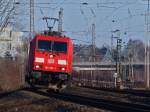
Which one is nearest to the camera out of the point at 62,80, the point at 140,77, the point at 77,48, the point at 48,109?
the point at 48,109

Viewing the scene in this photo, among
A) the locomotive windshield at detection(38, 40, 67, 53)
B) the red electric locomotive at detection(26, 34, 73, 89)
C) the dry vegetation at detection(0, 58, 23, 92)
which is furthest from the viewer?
the dry vegetation at detection(0, 58, 23, 92)

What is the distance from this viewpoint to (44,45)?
3772cm

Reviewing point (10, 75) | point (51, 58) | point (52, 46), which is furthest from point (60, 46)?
point (10, 75)

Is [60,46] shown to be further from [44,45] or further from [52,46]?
[44,45]

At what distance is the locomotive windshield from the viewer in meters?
37.5

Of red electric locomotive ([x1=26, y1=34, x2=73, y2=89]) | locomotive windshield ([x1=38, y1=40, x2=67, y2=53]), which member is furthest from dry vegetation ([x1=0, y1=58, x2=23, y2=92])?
locomotive windshield ([x1=38, y1=40, x2=67, y2=53])

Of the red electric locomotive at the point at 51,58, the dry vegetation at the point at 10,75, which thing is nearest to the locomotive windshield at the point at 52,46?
the red electric locomotive at the point at 51,58

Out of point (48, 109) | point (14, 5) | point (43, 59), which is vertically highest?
point (14, 5)

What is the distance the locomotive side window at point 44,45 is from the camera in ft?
123

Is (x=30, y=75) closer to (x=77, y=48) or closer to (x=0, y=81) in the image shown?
(x=0, y=81)

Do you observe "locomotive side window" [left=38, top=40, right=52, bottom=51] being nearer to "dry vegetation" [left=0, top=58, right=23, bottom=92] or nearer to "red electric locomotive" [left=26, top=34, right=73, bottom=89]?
"red electric locomotive" [left=26, top=34, right=73, bottom=89]

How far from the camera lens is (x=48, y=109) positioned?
21.5 meters

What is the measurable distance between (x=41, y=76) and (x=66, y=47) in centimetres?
247

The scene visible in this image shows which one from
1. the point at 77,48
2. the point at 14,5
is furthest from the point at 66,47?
the point at 77,48
